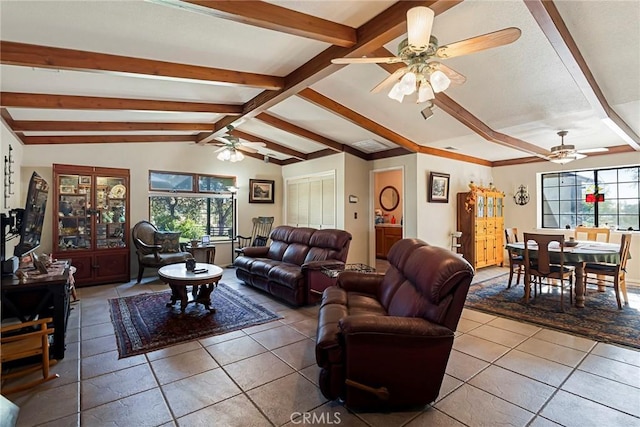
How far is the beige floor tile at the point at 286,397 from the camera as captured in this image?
6.70 feet

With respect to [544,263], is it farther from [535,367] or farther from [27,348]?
[27,348]

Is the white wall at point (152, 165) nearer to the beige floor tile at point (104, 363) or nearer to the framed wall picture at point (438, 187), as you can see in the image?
the beige floor tile at point (104, 363)

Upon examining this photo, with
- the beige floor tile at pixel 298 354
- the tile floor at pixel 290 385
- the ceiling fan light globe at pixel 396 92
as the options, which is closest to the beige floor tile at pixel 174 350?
the tile floor at pixel 290 385

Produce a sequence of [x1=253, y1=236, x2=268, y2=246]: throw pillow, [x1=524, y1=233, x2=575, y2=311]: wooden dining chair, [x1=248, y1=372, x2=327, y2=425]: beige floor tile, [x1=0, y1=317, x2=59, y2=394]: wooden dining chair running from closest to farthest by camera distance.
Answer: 1. [x1=248, y1=372, x2=327, y2=425]: beige floor tile
2. [x1=0, y1=317, x2=59, y2=394]: wooden dining chair
3. [x1=524, y1=233, x2=575, y2=311]: wooden dining chair
4. [x1=253, y1=236, x2=268, y2=246]: throw pillow

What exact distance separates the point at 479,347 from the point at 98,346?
11.9 ft

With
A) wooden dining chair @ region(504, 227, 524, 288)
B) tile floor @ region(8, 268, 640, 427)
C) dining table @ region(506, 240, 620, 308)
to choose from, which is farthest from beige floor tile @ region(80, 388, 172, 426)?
wooden dining chair @ region(504, 227, 524, 288)

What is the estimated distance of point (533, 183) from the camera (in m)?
6.91

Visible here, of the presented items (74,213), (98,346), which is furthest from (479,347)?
(74,213)

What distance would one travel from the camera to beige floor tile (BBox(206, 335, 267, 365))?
9.06 feet

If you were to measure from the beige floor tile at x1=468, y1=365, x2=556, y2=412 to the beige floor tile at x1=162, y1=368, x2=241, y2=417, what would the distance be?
185cm

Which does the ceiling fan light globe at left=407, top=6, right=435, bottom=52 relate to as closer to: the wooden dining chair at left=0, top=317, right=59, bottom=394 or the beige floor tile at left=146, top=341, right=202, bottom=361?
the beige floor tile at left=146, top=341, right=202, bottom=361

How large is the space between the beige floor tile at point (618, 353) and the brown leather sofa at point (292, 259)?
2.84 meters

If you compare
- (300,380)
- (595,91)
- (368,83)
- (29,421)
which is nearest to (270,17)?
(368,83)

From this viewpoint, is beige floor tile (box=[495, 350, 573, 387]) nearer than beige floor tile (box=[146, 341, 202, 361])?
Yes
